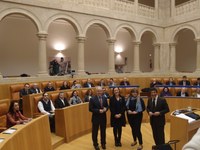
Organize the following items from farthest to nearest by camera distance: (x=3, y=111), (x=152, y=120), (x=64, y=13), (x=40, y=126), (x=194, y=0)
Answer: (x=194, y=0)
(x=64, y=13)
(x=3, y=111)
(x=152, y=120)
(x=40, y=126)

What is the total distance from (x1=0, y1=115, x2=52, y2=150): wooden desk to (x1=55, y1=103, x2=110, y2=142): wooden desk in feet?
4.33

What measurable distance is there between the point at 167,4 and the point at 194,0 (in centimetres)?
230

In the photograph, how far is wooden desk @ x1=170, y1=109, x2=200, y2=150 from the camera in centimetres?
454

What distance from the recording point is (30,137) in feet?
12.7

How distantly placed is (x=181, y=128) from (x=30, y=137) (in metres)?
2.83

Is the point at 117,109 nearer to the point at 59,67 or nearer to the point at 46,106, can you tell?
the point at 46,106

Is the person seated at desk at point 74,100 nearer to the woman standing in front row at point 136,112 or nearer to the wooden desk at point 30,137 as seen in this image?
the woman standing in front row at point 136,112

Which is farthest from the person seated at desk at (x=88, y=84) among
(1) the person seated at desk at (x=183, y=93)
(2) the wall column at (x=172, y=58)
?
(2) the wall column at (x=172, y=58)

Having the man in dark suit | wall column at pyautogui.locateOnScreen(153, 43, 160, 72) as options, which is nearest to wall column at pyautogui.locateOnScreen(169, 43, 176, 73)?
wall column at pyautogui.locateOnScreen(153, 43, 160, 72)

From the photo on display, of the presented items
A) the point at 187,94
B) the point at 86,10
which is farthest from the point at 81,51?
the point at 187,94

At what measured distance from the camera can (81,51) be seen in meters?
12.8

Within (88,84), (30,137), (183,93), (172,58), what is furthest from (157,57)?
(30,137)

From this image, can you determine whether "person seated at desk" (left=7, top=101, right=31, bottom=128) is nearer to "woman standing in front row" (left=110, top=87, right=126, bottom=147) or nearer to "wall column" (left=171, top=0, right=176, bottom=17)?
"woman standing in front row" (left=110, top=87, right=126, bottom=147)

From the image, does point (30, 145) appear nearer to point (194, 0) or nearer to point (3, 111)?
point (3, 111)
